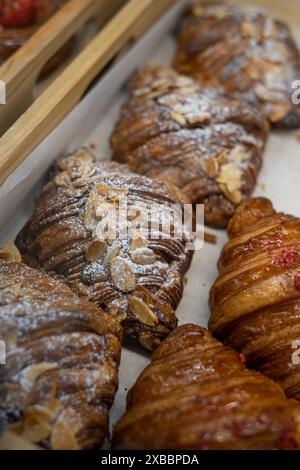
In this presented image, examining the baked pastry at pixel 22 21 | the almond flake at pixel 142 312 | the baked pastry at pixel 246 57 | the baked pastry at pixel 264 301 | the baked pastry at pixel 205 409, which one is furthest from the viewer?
the baked pastry at pixel 246 57

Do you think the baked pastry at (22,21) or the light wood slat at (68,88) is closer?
the light wood slat at (68,88)

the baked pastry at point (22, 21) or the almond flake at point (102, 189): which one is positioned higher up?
the baked pastry at point (22, 21)

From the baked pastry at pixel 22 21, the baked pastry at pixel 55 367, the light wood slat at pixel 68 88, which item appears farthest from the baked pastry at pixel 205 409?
the baked pastry at pixel 22 21

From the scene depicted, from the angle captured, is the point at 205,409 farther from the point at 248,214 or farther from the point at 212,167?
the point at 212,167

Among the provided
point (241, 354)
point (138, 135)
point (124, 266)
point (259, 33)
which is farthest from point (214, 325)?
point (259, 33)

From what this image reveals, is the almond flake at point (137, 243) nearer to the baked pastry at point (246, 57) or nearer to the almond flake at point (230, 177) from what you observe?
the almond flake at point (230, 177)

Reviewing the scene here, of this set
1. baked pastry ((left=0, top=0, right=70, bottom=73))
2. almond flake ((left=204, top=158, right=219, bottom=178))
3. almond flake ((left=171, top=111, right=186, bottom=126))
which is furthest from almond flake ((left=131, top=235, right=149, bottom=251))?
baked pastry ((left=0, top=0, right=70, bottom=73))

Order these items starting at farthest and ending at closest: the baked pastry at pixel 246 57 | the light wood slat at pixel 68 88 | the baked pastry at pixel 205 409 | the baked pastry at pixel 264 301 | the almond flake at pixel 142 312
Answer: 1. the baked pastry at pixel 246 57
2. the light wood slat at pixel 68 88
3. the almond flake at pixel 142 312
4. the baked pastry at pixel 264 301
5. the baked pastry at pixel 205 409
